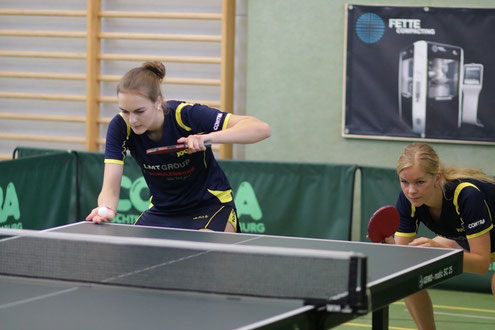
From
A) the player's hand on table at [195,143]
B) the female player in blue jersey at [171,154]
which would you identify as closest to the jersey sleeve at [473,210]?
the female player in blue jersey at [171,154]

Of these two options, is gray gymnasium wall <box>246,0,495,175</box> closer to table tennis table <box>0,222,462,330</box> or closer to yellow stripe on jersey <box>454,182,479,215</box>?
yellow stripe on jersey <box>454,182,479,215</box>

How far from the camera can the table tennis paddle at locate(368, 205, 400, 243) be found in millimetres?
3590

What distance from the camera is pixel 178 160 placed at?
383cm

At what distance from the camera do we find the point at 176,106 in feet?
12.7

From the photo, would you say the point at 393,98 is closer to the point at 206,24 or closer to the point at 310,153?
the point at 310,153

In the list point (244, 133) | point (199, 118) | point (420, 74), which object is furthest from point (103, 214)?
point (420, 74)

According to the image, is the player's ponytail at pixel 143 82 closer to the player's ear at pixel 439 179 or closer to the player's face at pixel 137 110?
the player's face at pixel 137 110

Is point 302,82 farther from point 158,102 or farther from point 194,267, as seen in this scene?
point 194,267

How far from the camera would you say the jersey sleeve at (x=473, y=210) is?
3568 mm

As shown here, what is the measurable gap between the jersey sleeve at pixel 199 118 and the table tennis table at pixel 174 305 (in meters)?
1.04

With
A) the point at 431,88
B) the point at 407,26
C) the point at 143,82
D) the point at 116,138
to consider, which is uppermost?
the point at 407,26

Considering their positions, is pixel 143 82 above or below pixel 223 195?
above

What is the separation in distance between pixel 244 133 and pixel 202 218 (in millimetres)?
547

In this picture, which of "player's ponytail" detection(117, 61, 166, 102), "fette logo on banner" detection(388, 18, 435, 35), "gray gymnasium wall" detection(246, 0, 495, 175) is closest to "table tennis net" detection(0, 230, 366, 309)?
"player's ponytail" detection(117, 61, 166, 102)
